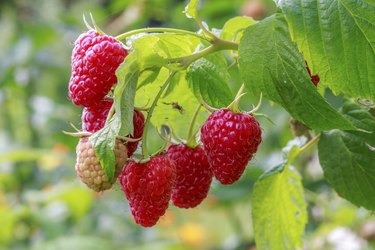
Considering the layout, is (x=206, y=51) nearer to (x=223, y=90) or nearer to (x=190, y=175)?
(x=223, y=90)

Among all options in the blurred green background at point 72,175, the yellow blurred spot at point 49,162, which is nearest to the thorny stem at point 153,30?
the blurred green background at point 72,175

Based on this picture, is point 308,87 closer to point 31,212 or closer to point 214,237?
point 31,212

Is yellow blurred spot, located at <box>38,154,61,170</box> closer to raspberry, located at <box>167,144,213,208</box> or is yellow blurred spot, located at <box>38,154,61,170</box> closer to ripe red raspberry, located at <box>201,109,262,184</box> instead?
raspberry, located at <box>167,144,213,208</box>

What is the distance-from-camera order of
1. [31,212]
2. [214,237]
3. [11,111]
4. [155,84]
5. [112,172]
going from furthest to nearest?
[214,237] < [11,111] < [31,212] < [155,84] < [112,172]

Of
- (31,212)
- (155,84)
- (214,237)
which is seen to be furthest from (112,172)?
(214,237)

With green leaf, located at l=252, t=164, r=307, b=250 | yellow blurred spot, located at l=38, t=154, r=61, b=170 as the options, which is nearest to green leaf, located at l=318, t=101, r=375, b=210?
green leaf, located at l=252, t=164, r=307, b=250

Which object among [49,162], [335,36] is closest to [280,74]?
[335,36]

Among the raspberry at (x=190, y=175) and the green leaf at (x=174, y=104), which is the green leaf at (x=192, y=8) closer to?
the green leaf at (x=174, y=104)
